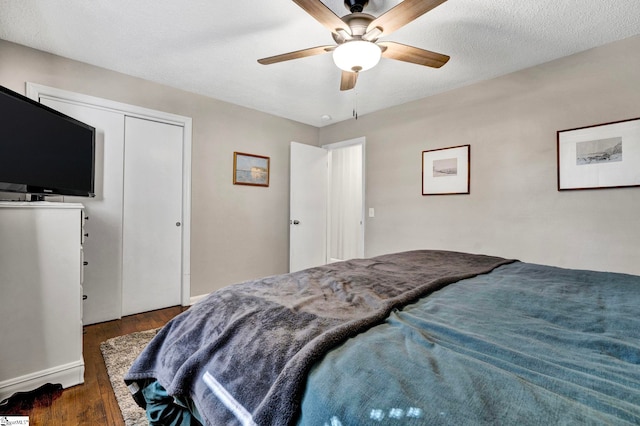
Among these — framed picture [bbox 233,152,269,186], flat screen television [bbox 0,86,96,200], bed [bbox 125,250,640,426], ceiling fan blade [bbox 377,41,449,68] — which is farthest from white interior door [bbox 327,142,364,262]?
bed [bbox 125,250,640,426]

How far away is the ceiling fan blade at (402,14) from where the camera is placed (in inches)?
56.8

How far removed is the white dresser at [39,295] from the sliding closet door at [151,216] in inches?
43.0

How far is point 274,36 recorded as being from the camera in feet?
7.26

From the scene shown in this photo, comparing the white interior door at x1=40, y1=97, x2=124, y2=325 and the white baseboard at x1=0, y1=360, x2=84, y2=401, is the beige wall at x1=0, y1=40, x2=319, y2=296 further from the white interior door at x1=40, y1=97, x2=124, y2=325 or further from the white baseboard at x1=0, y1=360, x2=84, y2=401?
the white baseboard at x1=0, y1=360, x2=84, y2=401

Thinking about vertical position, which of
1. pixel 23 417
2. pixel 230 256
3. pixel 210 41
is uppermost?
pixel 210 41

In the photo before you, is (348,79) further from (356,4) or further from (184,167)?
(184,167)

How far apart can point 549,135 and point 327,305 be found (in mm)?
2729

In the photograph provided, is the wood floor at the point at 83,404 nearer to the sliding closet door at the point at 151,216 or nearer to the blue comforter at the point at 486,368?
the sliding closet door at the point at 151,216

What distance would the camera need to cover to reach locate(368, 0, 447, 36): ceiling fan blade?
1443 mm

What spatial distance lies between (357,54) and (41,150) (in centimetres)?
219

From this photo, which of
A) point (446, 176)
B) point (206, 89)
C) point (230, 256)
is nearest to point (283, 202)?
point (230, 256)

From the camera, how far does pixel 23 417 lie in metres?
1.49

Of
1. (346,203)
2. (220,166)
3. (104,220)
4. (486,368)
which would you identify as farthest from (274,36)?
(346,203)

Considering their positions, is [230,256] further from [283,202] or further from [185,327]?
[185,327]
